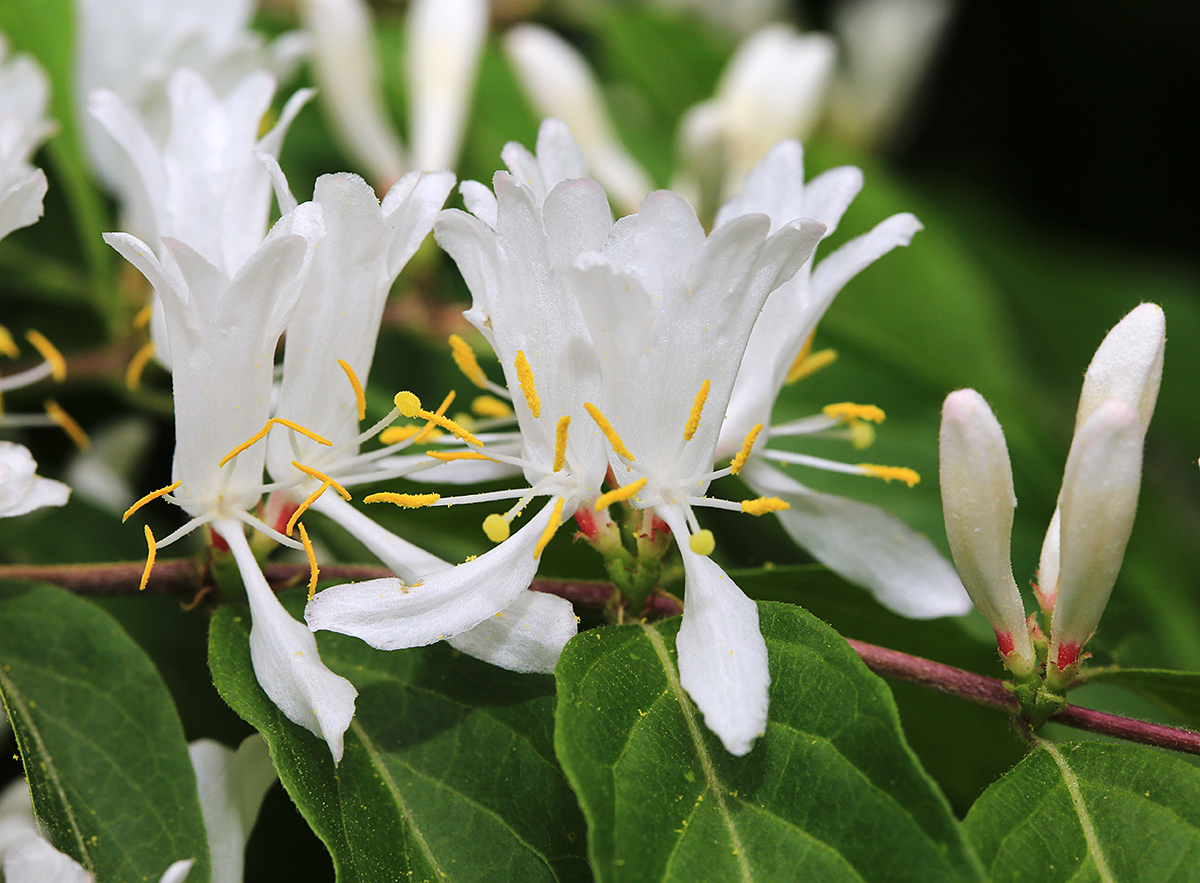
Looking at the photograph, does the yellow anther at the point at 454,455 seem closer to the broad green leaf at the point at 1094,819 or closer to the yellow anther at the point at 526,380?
the yellow anther at the point at 526,380

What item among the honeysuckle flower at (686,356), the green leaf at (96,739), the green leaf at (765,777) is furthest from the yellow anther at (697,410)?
the green leaf at (96,739)

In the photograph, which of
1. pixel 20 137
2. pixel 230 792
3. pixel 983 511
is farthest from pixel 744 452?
pixel 20 137

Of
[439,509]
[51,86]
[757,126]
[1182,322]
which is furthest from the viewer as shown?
[1182,322]

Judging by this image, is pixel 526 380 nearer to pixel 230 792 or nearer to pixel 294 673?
pixel 294 673

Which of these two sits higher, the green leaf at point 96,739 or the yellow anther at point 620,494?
the yellow anther at point 620,494

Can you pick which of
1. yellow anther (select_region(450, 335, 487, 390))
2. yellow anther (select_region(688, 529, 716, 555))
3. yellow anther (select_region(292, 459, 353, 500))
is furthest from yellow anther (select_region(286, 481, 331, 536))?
yellow anther (select_region(688, 529, 716, 555))

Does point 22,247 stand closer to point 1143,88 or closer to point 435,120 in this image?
point 435,120

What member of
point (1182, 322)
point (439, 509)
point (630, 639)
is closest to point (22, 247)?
point (439, 509)
